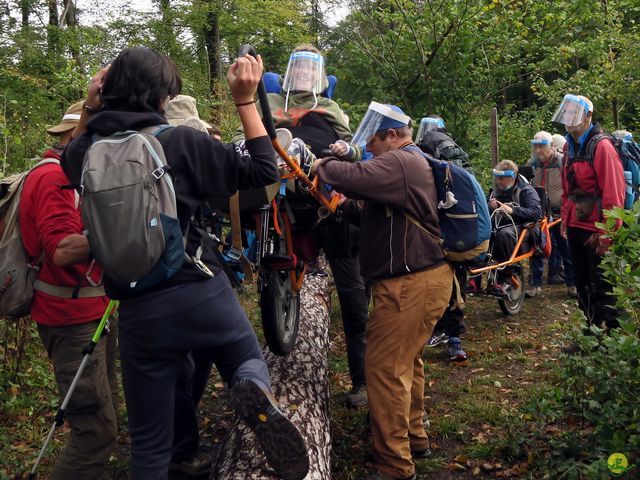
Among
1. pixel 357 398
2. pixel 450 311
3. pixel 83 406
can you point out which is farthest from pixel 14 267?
pixel 450 311

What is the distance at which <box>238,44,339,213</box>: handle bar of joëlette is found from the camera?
291 cm

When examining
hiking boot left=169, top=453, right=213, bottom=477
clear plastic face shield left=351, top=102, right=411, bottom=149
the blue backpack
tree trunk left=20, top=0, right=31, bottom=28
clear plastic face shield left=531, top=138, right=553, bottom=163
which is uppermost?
tree trunk left=20, top=0, right=31, bottom=28

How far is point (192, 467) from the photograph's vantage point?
404 cm

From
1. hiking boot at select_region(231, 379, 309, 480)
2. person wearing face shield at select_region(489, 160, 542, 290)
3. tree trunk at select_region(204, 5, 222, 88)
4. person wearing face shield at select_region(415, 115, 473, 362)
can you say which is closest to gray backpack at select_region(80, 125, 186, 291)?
hiking boot at select_region(231, 379, 309, 480)

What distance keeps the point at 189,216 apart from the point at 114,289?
0.42m

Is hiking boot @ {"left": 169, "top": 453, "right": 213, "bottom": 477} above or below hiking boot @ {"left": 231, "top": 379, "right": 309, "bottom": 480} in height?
below

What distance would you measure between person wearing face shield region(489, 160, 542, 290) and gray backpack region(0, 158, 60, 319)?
6.08 m

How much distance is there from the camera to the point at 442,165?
408 centimetres

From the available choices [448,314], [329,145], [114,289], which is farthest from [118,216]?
[448,314]

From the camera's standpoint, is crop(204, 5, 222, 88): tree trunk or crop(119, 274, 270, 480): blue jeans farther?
crop(204, 5, 222, 88): tree trunk

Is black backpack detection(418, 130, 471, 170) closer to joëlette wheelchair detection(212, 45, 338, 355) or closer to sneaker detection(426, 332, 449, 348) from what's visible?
sneaker detection(426, 332, 449, 348)

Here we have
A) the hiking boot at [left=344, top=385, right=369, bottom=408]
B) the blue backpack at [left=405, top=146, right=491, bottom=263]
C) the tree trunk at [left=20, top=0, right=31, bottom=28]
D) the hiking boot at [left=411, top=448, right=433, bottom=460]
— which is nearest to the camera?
the blue backpack at [left=405, top=146, right=491, bottom=263]

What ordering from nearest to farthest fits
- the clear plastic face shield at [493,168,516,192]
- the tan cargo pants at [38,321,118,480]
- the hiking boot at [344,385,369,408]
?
1. the tan cargo pants at [38,321,118,480]
2. the hiking boot at [344,385,369,408]
3. the clear plastic face shield at [493,168,516,192]

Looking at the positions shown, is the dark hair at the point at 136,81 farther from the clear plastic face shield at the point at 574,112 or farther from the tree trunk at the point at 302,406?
the clear plastic face shield at the point at 574,112
